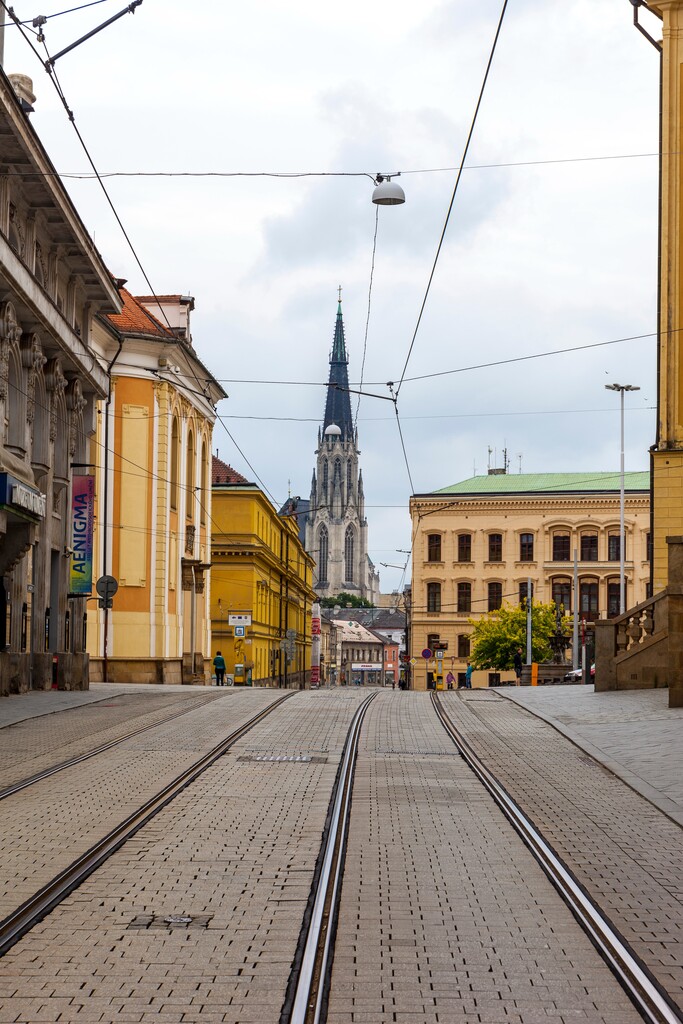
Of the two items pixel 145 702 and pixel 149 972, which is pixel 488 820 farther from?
pixel 145 702

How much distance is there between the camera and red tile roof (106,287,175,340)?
50250mm

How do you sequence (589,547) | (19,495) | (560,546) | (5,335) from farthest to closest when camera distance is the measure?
(560,546)
(589,547)
(5,335)
(19,495)

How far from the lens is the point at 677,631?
23.9 m

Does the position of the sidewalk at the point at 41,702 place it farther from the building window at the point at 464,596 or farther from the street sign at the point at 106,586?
the building window at the point at 464,596

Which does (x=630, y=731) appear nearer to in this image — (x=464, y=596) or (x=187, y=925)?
(x=187, y=925)

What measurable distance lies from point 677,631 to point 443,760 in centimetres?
810

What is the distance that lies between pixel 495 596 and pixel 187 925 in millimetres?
77886

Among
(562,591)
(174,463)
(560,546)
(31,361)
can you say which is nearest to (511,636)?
(562,591)

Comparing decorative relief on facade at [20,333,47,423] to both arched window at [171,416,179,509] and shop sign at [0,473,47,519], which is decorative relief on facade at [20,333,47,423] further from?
arched window at [171,416,179,509]

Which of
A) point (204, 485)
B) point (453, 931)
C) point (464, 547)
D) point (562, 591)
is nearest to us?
point (453, 931)

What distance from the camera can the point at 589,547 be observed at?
274 feet

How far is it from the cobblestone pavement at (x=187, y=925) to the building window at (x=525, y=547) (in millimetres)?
71638

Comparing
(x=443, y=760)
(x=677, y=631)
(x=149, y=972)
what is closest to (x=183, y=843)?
(x=149, y=972)

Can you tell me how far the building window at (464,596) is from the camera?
85.1 meters
